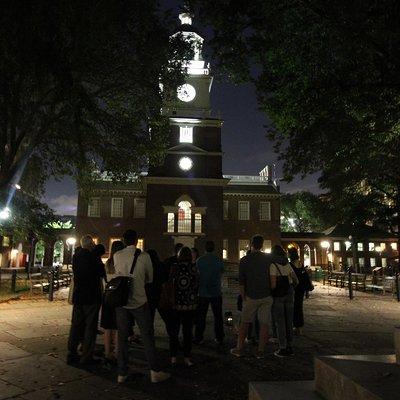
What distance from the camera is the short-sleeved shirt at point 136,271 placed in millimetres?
5352

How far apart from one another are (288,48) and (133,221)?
3299cm

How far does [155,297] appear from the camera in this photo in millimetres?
6148

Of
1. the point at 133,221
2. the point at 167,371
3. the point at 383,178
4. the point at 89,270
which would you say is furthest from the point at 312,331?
the point at 133,221

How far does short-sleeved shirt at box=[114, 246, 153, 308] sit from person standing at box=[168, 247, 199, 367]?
0.80 metres

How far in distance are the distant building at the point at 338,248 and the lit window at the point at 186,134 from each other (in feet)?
61.0

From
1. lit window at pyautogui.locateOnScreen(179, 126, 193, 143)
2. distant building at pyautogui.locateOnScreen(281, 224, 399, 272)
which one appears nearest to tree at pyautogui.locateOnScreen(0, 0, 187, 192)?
lit window at pyautogui.locateOnScreen(179, 126, 193, 143)

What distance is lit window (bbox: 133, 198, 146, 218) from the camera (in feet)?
132

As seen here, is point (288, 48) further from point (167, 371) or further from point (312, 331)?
point (167, 371)

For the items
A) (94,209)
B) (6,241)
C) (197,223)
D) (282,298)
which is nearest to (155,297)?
(282,298)

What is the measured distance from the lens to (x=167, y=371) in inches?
231

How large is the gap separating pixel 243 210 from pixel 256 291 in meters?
35.8

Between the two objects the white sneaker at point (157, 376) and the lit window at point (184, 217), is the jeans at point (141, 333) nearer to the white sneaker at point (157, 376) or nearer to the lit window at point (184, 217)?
Answer: the white sneaker at point (157, 376)

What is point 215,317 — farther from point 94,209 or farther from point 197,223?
point 94,209

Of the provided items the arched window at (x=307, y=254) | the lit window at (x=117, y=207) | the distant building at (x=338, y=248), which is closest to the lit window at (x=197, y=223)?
the lit window at (x=117, y=207)
